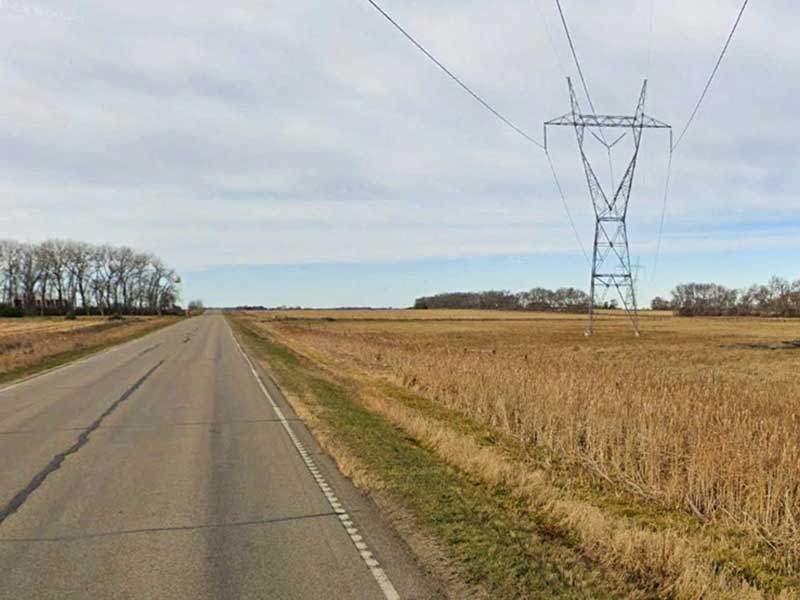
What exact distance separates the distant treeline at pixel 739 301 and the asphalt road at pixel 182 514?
166 metres

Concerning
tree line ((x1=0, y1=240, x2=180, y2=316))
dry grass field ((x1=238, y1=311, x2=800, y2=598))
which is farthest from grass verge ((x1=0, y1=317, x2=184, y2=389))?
tree line ((x1=0, y1=240, x2=180, y2=316))

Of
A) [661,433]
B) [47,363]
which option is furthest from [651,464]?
[47,363]

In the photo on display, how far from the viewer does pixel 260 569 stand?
15.5 feet

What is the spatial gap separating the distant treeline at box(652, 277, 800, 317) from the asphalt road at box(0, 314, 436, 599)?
166 meters

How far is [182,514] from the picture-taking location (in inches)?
239

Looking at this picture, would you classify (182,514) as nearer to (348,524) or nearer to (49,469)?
(348,524)

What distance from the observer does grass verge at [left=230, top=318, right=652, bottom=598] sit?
15.0 ft

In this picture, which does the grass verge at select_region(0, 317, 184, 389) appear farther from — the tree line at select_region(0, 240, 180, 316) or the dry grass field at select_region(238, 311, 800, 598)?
the tree line at select_region(0, 240, 180, 316)

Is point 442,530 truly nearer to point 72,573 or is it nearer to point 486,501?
point 486,501

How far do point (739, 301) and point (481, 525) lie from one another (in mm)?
188366

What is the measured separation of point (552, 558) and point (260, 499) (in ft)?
10.8

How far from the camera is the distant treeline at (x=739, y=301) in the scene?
489 feet

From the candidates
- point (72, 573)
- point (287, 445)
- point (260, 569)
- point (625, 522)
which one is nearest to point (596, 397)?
point (625, 522)

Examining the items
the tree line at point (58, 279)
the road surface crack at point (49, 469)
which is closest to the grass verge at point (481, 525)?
the road surface crack at point (49, 469)
